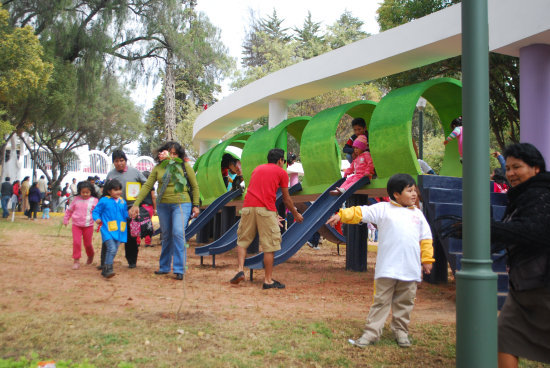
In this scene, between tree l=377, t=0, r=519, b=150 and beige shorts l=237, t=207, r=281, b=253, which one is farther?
tree l=377, t=0, r=519, b=150

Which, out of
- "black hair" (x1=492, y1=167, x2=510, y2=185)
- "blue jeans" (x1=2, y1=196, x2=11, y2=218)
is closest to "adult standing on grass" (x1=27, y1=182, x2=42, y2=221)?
"blue jeans" (x1=2, y1=196, x2=11, y2=218)

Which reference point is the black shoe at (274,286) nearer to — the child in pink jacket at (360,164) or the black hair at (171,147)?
the child in pink jacket at (360,164)

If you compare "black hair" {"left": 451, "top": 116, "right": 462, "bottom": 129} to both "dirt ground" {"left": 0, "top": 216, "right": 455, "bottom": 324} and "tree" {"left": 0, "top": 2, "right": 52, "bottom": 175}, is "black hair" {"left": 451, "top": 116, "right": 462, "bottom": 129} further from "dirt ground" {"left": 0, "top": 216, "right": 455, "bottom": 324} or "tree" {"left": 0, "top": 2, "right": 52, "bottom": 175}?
"tree" {"left": 0, "top": 2, "right": 52, "bottom": 175}

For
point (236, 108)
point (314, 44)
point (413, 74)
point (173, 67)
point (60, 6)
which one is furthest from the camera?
point (314, 44)

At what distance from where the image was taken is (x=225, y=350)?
412 cm

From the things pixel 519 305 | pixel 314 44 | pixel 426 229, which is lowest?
pixel 519 305

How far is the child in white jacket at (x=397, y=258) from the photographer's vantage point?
14.5 feet

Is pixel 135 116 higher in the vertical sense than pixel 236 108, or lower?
higher

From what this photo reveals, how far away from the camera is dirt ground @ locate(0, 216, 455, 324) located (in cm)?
551

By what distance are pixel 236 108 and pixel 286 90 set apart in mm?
2676

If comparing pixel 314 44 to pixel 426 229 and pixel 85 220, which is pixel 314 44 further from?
pixel 426 229

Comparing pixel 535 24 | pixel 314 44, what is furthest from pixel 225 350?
pixel 314 44

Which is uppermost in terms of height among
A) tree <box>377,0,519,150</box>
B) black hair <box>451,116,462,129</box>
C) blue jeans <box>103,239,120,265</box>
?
tree <box>377,0,519,150</box>

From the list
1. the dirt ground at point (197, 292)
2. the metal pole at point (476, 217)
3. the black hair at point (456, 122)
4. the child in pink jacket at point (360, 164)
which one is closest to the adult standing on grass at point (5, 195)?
the dirt ground at point (197, 292)
